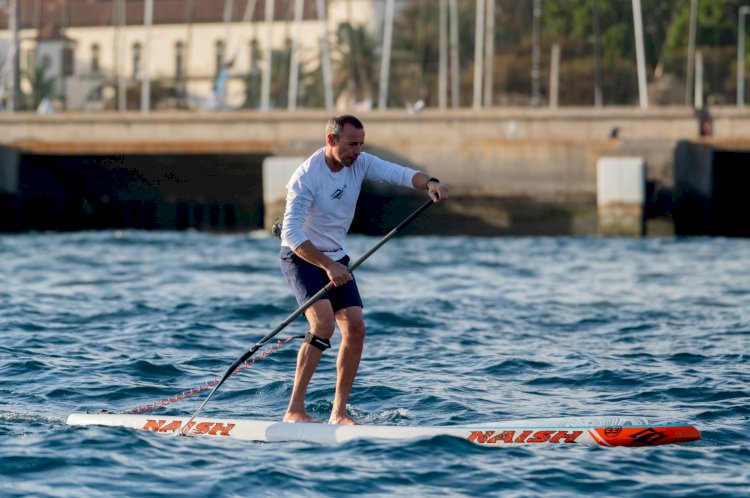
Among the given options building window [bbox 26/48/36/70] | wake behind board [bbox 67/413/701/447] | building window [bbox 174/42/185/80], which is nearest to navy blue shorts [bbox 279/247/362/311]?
wake behind board [bbox 67/413/701/447]

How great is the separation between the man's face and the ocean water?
6.91ft

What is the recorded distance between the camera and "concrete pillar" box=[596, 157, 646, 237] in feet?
105

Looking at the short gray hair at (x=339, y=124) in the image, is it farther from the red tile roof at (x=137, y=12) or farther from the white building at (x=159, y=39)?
the red tile roof at (x=137, y=12)

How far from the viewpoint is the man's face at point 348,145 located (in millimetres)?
9211

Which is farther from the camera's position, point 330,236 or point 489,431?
point 330,236

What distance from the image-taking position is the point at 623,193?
106 feet

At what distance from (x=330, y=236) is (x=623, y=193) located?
23.7 metres

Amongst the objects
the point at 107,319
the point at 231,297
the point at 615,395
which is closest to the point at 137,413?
the point at 615,395

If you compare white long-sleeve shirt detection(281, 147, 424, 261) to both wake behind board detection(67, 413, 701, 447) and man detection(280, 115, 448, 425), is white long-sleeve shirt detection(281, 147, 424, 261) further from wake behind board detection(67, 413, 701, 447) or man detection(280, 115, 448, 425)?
wake behind board detection(67, 413, 701, 447)

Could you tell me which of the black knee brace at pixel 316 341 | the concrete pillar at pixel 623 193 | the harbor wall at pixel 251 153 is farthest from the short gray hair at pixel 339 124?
the harbor wall at pixel 251 153

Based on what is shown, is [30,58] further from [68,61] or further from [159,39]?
[159,39]

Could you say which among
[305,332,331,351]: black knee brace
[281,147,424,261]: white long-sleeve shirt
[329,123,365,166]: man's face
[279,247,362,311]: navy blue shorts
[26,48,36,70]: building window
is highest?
[26,48,36,70]: building window

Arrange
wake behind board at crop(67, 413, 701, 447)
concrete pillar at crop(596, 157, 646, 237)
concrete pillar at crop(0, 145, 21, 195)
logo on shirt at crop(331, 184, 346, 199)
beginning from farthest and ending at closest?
1. concrete pillar at crop(0, 145, 21, 195)
2. concrete pillar at crop(596, 157, 646, 237)
3. logo on shirt at crop(331, 184, 346, 199)
4. wake behind board at crop(67, 413, 701, 447)

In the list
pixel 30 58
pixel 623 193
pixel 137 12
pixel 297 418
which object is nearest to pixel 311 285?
pixel 297 418
